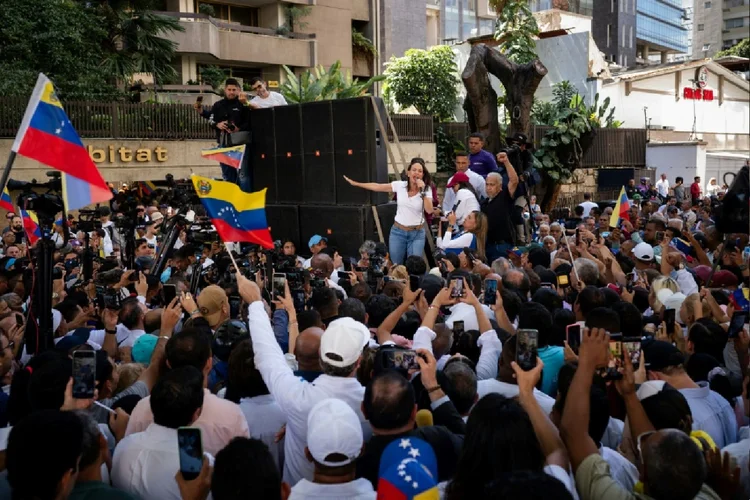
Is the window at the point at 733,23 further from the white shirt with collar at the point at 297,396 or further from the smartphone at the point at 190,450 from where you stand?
the smartphone at the point at 190,450

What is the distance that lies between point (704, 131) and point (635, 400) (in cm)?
3718

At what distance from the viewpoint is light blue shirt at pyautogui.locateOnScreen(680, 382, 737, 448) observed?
380 centimetres

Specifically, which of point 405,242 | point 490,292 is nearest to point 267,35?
point 405,242

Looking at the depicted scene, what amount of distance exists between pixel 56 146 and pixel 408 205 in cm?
491

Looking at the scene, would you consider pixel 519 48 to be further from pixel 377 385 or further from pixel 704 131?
pixel 377 385

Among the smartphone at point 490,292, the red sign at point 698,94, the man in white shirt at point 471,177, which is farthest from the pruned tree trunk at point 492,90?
the red sign at point 698,94

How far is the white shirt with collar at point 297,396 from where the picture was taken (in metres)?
3.48

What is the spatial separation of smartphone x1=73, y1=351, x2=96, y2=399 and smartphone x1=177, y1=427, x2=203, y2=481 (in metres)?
0.86

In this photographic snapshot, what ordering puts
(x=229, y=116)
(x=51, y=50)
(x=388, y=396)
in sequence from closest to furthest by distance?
1. (x=388, y=396)
2. (x=229, y=116)
3. (x=51, y=50)

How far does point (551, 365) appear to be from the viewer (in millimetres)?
4516

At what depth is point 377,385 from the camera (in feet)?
10.4

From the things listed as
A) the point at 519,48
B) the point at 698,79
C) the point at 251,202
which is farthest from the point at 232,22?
the point at 251,202

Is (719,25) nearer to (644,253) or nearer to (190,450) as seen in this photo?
(644,253)

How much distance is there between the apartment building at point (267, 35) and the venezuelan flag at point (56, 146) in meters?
22.9
